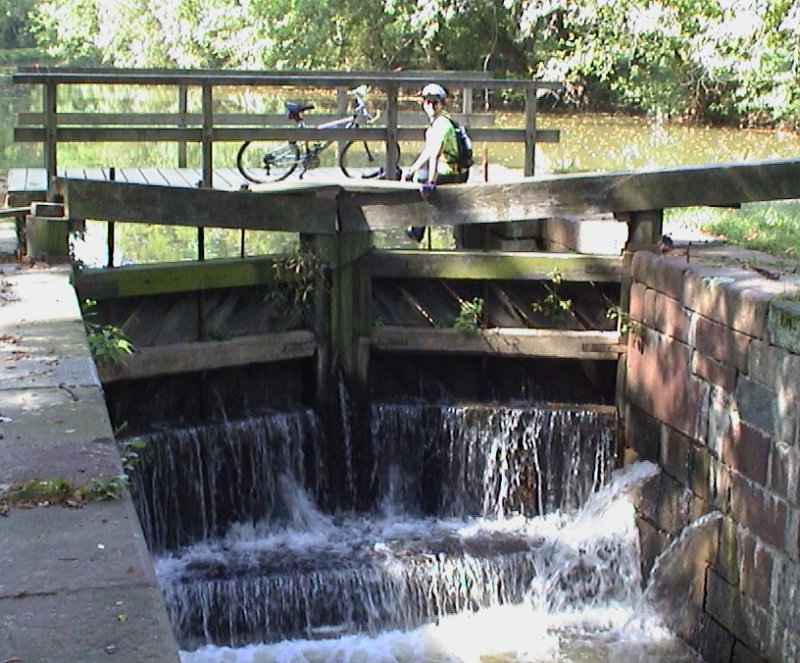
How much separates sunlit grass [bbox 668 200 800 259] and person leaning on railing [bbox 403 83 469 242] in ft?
6.81

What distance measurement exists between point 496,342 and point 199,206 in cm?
242

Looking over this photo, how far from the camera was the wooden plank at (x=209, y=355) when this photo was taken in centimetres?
902

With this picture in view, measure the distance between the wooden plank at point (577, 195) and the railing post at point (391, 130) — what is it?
1.48 metres

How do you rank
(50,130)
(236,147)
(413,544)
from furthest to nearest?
(236,147)
(50,130)
(413,544)

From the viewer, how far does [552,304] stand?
1009 cm

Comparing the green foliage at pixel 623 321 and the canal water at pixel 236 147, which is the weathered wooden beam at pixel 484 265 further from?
the canal water at pixel 236 147

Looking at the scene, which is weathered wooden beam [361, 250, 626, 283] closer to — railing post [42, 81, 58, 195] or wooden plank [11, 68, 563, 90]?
wooden plank [11, 68, 563, 90]

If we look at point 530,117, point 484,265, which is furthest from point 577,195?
point 530,117

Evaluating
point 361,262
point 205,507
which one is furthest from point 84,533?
point 361,262

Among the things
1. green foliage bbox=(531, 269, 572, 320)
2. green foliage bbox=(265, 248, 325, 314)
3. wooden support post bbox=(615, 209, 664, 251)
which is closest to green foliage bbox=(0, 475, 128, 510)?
green foliage bbox=(265, 248, 325, 314)

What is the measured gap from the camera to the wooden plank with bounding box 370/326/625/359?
977cm

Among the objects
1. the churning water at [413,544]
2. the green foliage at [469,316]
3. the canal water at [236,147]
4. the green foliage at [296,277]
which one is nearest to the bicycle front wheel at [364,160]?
the canal water at [236,147]

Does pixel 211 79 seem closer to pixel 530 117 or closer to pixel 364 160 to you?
pixel 530 117

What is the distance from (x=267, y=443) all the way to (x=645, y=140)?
17169 millimetres
